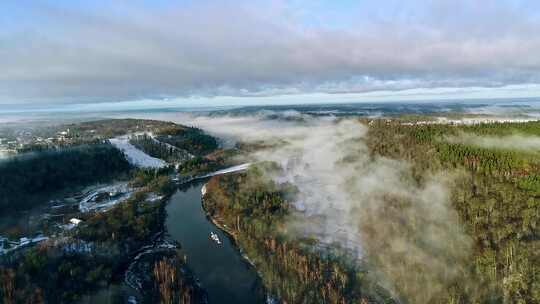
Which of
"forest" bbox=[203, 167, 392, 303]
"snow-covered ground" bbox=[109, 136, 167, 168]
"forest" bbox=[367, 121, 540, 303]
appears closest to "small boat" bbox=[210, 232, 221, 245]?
"forest" bbox=[203, 167, 392, 303]

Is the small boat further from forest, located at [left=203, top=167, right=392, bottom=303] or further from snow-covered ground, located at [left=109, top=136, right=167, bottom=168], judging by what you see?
snow-covered ground, located at [left=109, top=136, right=167, bottom=168]

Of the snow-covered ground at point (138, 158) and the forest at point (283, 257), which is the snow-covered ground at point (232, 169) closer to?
the snow-covered ground at point (138, 158)

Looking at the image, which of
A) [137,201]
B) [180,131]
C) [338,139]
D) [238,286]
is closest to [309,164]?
[338,139]

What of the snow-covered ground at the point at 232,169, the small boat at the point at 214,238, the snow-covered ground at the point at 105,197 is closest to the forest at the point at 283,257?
the small boat at the point at 214,238

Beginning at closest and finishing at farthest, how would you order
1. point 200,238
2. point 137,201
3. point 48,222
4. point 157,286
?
point 157,286
point 200,238
point 48,222
point 137,201

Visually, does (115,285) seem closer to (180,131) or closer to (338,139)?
(338,139)

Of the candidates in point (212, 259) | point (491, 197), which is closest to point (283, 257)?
point (212, 259)

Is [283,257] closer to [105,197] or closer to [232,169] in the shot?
[105,197]
